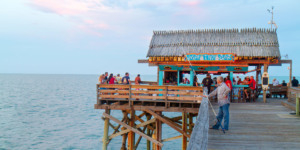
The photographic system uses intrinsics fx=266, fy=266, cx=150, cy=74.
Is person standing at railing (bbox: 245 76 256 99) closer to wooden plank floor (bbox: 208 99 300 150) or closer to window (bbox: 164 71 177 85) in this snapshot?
window (bbox: 164 71 177 85)

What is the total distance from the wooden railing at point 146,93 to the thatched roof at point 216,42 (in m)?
5.40

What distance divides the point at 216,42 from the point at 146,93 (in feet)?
26.5

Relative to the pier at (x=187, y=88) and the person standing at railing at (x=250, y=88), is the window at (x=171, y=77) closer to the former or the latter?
the pier at (x=187, y=88)

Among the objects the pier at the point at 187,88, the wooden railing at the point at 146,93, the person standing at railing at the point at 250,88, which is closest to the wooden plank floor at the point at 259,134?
the pier at the point at 187,88

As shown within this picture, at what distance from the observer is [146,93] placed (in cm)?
1293

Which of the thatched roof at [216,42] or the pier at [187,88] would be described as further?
the thatched roof at [216,42]

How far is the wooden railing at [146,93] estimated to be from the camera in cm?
1252

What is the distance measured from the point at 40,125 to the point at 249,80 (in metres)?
26.0

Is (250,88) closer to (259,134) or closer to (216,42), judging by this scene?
(216,42)

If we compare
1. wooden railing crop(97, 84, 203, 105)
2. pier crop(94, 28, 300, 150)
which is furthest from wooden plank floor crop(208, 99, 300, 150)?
wooden railing crop(97, 84, 203, 105)

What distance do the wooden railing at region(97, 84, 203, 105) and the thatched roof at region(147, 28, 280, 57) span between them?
5.40m

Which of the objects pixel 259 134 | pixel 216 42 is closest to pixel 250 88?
pixel 216 42

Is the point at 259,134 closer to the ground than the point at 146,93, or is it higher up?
closer to the ground

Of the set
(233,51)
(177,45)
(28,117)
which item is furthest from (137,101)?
(28,117)
